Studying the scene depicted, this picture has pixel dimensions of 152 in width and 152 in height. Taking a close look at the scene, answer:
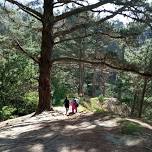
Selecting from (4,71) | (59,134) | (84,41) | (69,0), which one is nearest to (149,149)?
(59,134)

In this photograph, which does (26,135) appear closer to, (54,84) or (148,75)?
(148,75)

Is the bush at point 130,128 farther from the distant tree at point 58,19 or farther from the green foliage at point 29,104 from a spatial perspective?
the green foliage at point 29,104

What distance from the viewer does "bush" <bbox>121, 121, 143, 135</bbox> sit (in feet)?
35.8

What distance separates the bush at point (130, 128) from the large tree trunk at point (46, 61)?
25.9 feet

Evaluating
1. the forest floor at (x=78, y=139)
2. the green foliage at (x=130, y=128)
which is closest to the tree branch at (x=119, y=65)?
the forest floor at (x=78, y=139)

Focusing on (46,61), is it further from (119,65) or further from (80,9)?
(119,65)

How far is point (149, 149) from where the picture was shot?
9.43 meters

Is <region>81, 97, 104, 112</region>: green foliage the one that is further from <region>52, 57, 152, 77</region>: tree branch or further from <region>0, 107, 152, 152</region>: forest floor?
<region>0, 107, 152, 152</region>: forest floor

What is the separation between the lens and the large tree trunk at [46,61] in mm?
18609

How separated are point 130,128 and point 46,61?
8.90 meters

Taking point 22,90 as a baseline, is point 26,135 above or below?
below

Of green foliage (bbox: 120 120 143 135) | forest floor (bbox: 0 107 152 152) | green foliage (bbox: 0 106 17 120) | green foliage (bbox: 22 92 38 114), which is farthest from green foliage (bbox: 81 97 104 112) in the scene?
green foliage (bbox: 120 120 143 135)

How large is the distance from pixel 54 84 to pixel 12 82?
33.6 ft

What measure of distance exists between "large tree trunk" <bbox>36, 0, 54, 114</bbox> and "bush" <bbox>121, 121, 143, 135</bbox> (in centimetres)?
789
